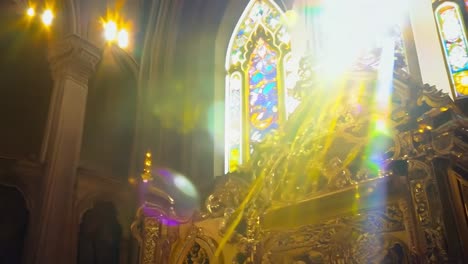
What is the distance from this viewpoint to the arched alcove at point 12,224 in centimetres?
539

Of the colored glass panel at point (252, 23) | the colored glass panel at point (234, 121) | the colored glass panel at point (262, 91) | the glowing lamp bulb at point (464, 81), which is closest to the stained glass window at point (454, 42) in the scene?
the glowing lamp bulb at point (464, 81)

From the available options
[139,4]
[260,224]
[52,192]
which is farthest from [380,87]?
[139,4]

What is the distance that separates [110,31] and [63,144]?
1.99 m

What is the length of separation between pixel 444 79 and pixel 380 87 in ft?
6.01

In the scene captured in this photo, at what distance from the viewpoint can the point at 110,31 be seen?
7027 mm

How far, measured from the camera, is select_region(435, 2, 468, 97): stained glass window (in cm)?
517

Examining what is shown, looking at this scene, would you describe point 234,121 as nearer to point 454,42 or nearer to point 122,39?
point 122,39

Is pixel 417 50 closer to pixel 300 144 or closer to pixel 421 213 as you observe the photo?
pixel 300 144

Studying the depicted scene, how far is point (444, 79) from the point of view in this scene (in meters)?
4.94

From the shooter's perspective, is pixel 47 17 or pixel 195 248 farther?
pixel 47 17

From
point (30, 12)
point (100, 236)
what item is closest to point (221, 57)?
point (30, 12)

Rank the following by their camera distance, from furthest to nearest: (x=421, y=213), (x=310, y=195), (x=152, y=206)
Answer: (x=152, y=206), (x=310, y=195), (x=421, y=213)

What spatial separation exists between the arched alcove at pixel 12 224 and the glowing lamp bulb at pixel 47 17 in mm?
2310

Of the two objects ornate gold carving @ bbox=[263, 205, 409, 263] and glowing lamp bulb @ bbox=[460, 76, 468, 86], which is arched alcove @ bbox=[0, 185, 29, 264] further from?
glowing lamp bulb @ bbox=[460, 76, 468, 86]
